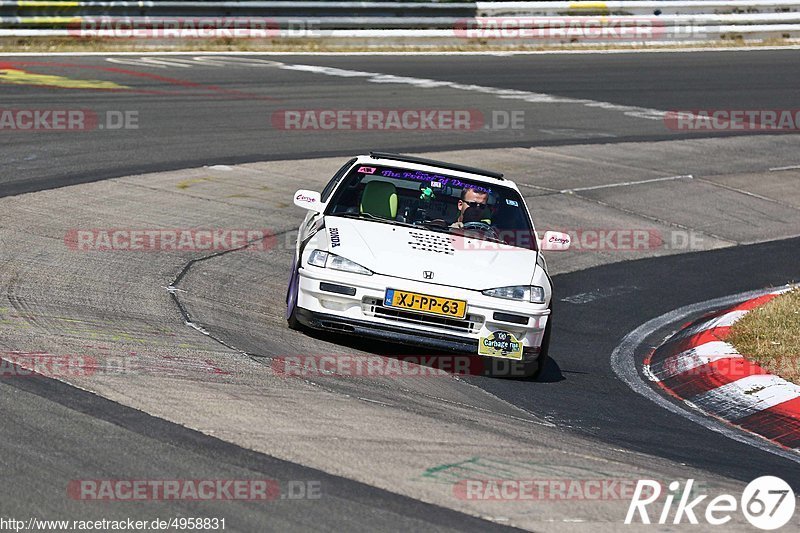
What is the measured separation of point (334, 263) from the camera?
848 centimetres

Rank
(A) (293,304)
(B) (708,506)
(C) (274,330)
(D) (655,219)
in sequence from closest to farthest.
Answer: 1. (B) (708,506)
2. (A) (293,304)
3. (C) (274,330)
4. (D) (655,219)

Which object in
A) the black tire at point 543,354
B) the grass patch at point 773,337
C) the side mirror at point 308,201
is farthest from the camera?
the side mirror at point 308,201

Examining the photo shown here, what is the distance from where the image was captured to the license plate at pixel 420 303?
8297 mm

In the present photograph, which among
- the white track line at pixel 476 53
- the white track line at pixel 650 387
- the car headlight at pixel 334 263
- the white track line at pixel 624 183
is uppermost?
the white track line at pixel 476 53

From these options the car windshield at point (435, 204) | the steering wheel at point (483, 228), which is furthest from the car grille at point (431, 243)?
the steering wheel at point (483, 228)

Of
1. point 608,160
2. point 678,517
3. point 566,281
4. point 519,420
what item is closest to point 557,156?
point 608,160

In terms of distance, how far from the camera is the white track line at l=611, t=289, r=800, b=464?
7.66m

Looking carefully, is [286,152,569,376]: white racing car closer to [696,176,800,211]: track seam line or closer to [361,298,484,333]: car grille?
[361,298,484,333]: car grille

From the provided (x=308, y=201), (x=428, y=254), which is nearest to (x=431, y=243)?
(x=428, y=254)

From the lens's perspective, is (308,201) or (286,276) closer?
(308,201)

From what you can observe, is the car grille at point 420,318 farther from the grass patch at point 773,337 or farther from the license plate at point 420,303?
the grass patch at point 773,337

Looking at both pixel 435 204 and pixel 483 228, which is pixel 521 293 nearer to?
pixel 483 228

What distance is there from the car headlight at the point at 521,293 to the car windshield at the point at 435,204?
2.55 feet

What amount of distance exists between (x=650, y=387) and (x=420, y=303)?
6.61 ft
